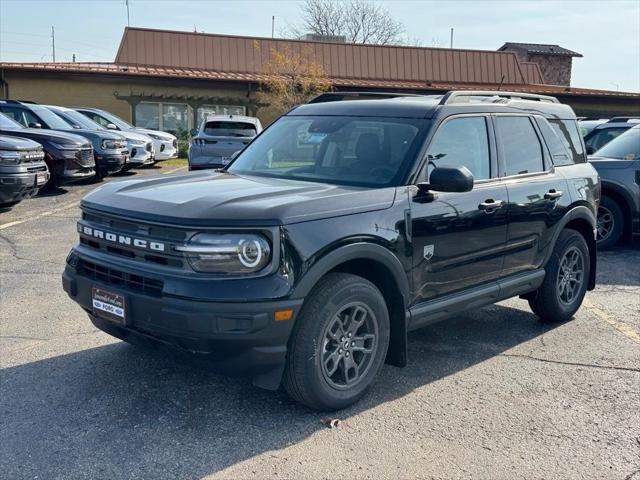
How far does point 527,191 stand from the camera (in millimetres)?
5355

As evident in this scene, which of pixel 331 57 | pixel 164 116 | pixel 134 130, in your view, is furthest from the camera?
pixel 331 57

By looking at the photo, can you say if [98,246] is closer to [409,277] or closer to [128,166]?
[409,277]

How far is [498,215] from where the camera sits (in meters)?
5.02

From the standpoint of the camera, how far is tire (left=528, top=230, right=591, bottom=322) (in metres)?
5.85

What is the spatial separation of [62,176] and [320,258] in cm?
1036

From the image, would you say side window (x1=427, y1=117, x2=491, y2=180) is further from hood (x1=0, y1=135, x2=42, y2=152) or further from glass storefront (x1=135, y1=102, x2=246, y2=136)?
glass storefront (x1=135, y1=102, x2=246, y2=136)

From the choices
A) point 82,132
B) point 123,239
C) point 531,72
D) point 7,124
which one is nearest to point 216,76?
point 82,132

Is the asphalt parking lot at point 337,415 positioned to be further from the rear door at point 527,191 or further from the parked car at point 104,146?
the parked car at point 104,146

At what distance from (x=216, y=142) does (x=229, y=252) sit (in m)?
11.7

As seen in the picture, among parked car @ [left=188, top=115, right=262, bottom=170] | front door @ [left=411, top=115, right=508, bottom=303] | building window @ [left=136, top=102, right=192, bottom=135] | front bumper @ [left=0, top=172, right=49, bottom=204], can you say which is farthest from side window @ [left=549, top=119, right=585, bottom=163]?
building window @ [left=136, top=102, right=192, bottom=135]

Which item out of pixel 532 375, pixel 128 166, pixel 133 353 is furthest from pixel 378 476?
pixel 128 166

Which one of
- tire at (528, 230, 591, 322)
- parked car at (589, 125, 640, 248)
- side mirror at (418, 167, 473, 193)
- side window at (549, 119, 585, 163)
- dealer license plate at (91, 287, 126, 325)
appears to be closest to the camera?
dealer license plate at (91, 287, 126, 325)

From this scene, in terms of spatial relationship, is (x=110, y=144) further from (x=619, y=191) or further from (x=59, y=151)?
(x=619, y=191)

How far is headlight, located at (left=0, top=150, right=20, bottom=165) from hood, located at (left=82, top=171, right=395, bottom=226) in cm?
629
